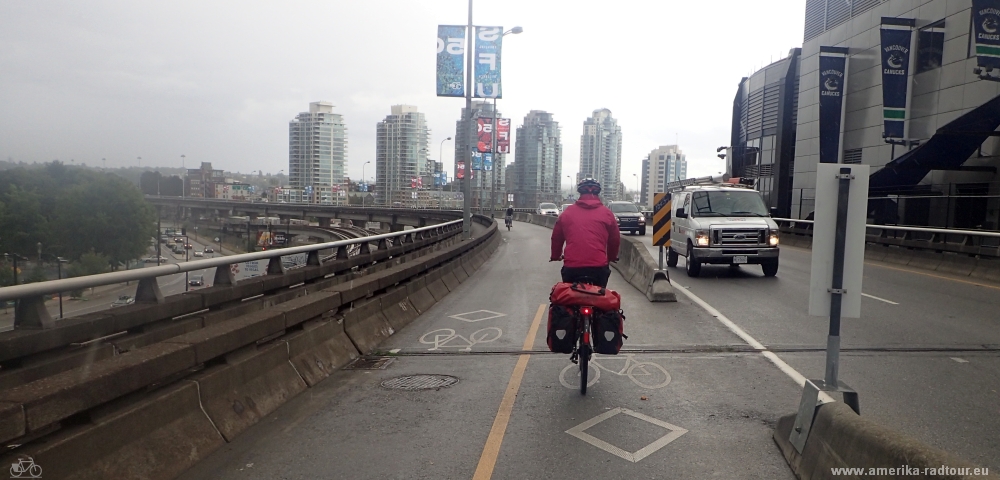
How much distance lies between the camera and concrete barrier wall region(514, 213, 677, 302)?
42.2 feet

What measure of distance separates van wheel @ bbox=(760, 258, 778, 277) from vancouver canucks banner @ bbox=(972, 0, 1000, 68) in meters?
12.9

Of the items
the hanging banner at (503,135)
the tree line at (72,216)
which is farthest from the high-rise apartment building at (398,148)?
the tree line at (72,216)

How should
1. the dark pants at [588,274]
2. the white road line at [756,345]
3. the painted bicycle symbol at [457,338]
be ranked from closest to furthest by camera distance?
the white road line at [756,345]
the dark pants at [588,274]
the painted bicycle symbol at [457,338]

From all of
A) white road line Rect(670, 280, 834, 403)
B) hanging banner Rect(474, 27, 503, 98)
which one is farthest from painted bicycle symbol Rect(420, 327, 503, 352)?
hanging banner Rect(474, 27, 503, 98)

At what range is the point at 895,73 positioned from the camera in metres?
31.5

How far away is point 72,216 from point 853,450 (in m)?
5.87

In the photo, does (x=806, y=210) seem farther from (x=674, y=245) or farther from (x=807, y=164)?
(x=674, y=245)

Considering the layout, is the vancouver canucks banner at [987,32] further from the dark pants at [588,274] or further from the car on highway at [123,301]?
the car on highway at [123,301]

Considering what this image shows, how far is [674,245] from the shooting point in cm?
1902

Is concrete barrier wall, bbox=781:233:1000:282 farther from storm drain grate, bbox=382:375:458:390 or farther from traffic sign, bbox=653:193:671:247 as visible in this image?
storm drain grate, bbox=382:375:458:390

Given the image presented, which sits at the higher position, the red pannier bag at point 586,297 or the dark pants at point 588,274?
the dark pants at point 588,274

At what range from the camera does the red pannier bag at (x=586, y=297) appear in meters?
6.72

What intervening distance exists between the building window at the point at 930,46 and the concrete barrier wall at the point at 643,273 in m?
22.1

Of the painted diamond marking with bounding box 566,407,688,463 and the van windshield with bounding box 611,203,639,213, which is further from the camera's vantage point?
the van windshield with bounding box 611,203,639,213
